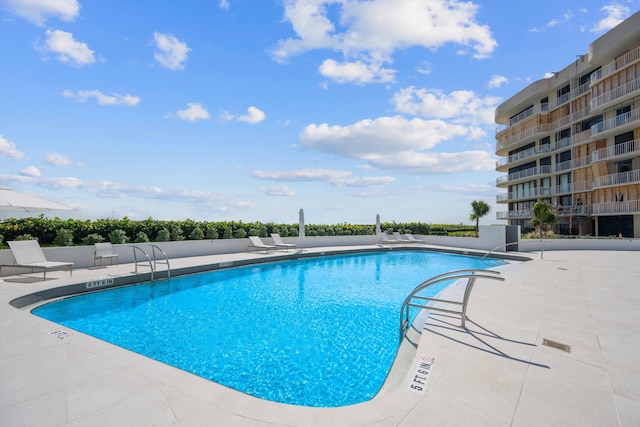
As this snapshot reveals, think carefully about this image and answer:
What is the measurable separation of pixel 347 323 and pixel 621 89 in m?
27.6

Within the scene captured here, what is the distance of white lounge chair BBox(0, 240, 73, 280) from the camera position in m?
8.48

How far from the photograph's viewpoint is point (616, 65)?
2219 cm

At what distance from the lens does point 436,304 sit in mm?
6508

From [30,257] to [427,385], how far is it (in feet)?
35.5

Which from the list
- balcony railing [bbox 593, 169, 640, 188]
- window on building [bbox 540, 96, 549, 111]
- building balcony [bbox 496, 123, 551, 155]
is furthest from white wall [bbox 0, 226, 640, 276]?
window on building [bbox 540, 96, 549, 111]

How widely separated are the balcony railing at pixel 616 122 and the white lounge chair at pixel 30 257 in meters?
31.4

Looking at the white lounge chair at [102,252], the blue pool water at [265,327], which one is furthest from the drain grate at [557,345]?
the white lounge chair at [102,252]

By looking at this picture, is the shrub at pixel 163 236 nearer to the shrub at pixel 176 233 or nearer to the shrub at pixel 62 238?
the shrub at pixel 176 233

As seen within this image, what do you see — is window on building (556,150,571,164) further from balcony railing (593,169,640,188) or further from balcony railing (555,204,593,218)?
balcony railing (555,204,593,218)

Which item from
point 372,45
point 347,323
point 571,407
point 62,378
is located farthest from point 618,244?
point 62,378

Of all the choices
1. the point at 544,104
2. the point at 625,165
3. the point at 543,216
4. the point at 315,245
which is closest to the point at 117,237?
the point at 315,245

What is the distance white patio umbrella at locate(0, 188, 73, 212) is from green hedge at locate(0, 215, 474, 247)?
2.29m

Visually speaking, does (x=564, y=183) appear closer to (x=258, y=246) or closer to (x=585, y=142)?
(x=585, y=142)

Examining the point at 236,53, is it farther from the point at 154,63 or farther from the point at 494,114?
the point at 494,114
